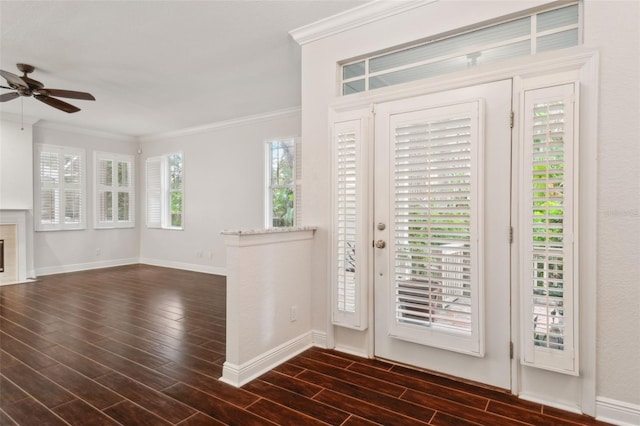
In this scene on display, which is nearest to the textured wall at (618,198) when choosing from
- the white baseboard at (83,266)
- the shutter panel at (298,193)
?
the shutter panel at (298,193)

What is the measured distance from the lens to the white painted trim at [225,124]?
549 centimetres

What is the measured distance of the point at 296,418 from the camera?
1903 mm

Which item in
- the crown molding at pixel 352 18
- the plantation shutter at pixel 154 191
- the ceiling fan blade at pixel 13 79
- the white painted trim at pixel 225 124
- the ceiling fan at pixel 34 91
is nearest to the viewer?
the crown molding at pixel 352 18

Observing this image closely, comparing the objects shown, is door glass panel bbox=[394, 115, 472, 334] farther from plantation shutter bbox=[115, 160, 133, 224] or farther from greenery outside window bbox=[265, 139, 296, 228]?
plantation shutter bbox=[115, 160, 133, 224]

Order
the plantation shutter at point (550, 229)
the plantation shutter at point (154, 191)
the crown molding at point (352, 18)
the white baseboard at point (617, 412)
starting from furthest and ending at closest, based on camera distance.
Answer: the plantation shutter at point (154, 191)
the crown molding at point (352, 18)
the plantation shutter at point (550, 229)
the white baseboard at point (617, 412)

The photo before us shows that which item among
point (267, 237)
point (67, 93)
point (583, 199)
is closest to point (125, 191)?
point (67, 93)

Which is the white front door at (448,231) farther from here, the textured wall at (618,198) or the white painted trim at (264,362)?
the white painted trim at (264,362)

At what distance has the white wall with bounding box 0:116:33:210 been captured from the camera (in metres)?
5.56

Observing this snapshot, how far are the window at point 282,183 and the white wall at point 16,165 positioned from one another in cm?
398

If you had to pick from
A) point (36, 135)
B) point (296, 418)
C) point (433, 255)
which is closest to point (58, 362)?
point (296, 418)

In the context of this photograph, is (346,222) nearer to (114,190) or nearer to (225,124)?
(225,124)

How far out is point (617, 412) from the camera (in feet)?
6.18

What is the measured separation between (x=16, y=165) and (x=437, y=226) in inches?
266

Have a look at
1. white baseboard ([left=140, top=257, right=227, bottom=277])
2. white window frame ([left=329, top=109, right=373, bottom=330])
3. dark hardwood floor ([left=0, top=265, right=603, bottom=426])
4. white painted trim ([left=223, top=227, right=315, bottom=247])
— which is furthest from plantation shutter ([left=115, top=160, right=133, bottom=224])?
white window frame ([left=329, top=109, right=373, bottom=330])
